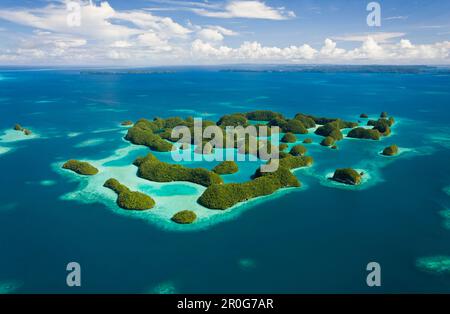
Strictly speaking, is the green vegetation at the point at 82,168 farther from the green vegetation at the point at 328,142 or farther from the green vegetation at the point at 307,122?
the green vegetation at the point at 307,122

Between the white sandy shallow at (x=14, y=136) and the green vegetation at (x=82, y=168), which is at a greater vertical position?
the white sandy shallow at (x=14, y=136)

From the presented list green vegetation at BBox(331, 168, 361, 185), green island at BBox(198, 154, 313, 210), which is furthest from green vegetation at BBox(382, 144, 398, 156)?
green island at BBox(198, 154, 313, 210)

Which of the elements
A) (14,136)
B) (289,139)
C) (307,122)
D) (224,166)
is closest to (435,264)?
(224,166)

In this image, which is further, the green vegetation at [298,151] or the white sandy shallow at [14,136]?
the white sandy shallow at [14,136]

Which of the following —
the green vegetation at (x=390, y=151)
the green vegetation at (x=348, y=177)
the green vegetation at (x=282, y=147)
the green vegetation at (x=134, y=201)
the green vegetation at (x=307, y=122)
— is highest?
the green vegetation at (x=307, y=122)

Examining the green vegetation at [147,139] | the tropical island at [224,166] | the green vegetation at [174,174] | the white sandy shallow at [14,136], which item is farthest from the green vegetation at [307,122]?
the white sandy shallow at [14,136]

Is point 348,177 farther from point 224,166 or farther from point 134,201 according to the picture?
point 134,201

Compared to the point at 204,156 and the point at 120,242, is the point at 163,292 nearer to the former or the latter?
the point at 120,242
